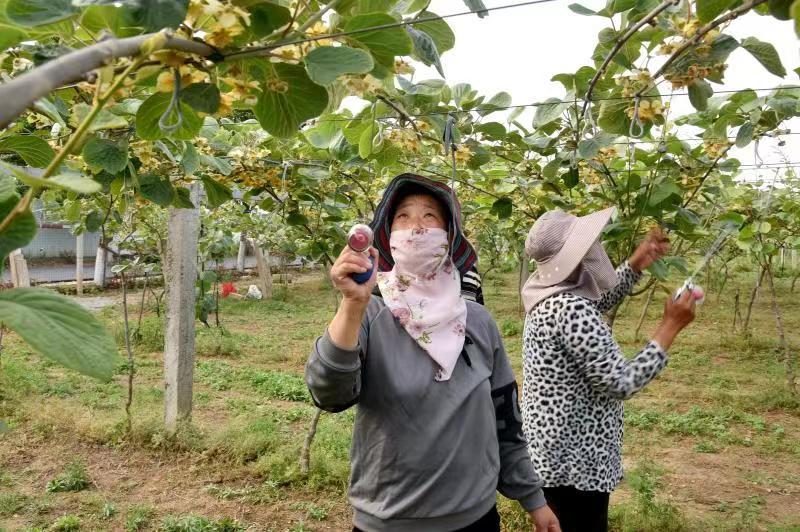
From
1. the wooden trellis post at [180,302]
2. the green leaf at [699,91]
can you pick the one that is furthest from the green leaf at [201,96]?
the wooden trellis post at [180,302]

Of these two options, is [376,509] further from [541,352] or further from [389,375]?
[541,352]

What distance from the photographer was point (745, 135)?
1.56m

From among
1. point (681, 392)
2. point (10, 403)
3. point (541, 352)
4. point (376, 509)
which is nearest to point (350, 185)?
point (541, 352)

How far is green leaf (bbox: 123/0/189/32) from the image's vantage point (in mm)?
458

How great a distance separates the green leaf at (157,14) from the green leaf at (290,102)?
21 centimetres

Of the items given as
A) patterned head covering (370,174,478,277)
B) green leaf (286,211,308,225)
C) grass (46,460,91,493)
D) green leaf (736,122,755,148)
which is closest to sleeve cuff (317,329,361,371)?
patterned head covering (370,174,478,277)

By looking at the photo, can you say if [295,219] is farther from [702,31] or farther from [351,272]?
[702,31]

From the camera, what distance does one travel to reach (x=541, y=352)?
1781 millimetres

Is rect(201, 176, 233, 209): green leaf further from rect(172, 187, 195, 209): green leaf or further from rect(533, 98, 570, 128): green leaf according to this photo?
rect(533, 98, 570, 128): green leaf

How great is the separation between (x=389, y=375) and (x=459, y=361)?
0.58 ft

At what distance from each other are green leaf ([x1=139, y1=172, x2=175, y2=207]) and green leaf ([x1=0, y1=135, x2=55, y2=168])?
634 mm

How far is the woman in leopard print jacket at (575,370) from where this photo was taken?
1.66 meters

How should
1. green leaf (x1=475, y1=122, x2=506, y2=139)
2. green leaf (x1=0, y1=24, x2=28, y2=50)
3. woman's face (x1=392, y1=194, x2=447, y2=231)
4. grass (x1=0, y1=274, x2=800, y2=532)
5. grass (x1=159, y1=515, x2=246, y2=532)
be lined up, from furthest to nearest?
1. grass (x1=0, y1=274, x2=800, y2=532)
2. grass (x1=159, y1=515, x2=246, y2=532)
3. green leaf (x1=475, y1=122, x2=506, y2=139)
4. woman's face (x1=392, y1=194, x2=447, y2=231)
5. green leaf (x1=0, y1=24, x2=28, y2=50)

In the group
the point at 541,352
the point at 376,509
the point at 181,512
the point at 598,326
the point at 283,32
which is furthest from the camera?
the point at 181,512
